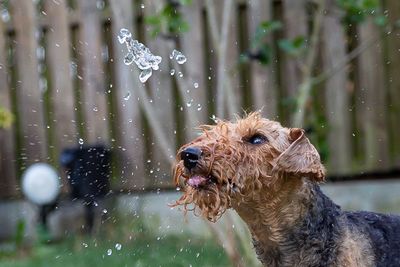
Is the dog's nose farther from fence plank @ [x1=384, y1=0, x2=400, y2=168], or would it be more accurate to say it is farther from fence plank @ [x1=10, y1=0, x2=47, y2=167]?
fence plank @ [x1=10, y1=0, x2=47, y2=167]

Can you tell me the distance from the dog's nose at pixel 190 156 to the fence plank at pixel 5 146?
3.68 meters

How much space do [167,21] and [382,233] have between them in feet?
7.71

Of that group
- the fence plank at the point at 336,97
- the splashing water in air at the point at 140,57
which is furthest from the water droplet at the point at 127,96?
the fence plank at the point at 336,97

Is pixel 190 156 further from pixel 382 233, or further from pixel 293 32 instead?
pixel 293 32

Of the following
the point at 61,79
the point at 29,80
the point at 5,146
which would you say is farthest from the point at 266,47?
the point at 5,146

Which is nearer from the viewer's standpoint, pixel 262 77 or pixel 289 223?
pixel 289 223

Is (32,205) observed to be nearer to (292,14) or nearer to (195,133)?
(195,133)

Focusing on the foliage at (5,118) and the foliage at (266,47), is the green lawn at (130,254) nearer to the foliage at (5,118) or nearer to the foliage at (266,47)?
the foliage at (5,118)

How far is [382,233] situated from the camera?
11.1 feet

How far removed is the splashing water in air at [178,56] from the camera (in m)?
5.61

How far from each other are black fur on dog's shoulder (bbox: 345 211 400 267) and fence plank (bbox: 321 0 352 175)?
268 cm

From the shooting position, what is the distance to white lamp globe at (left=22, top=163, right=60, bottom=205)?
624 centimetres

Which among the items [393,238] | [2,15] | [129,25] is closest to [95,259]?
[129,25]

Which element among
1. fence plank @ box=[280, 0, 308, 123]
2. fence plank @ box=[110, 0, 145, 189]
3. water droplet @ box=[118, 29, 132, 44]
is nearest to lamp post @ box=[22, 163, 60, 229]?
fence plank @ box=[110, 0, 145, 189]
